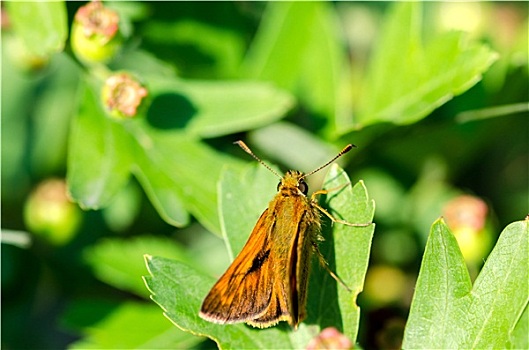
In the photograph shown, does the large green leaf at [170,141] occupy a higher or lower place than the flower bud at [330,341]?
higher

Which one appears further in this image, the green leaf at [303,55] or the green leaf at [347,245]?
the green leaf at [303,55]

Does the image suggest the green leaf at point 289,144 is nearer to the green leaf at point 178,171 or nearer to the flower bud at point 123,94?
the green leaf at point 178,171

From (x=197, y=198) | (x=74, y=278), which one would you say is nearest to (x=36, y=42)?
(x=197, y=198)

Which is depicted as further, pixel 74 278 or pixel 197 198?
pixel 74 278

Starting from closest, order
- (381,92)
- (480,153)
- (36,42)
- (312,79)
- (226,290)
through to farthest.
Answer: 1. (226,290)
2. (36,42)
3. (381,92)
4. (312,79)
5. (480,153)

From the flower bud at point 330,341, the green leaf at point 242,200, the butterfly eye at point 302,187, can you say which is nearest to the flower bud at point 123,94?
the green leaf at point 242,200

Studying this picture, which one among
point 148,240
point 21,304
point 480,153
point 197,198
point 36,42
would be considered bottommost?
point 21,304

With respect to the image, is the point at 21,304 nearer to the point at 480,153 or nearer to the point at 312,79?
the point at 312,79
